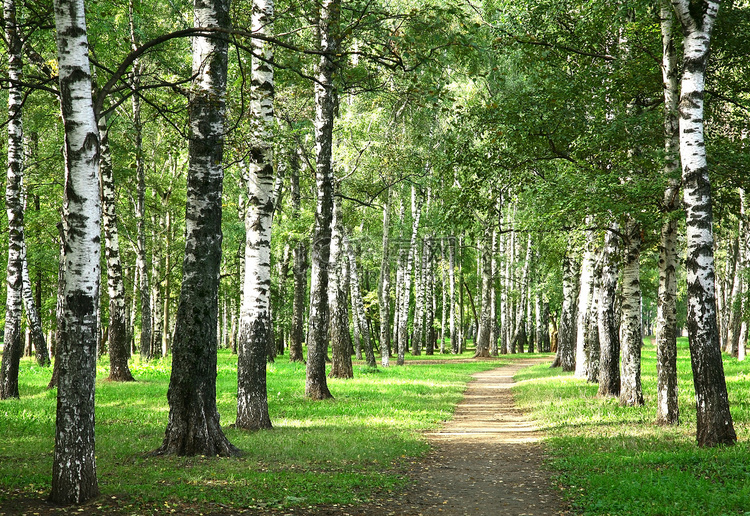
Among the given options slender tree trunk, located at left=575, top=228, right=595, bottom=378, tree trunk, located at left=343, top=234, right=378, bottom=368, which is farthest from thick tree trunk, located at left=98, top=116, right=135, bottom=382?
slender tree trunk, located at left=575, top=228, right=595, bottom=378

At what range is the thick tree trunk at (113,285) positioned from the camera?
61.3 ft

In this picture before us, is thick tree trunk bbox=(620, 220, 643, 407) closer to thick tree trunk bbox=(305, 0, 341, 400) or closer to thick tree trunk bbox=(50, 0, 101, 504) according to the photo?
thick tree trunk bbox=(305, 0, 341, 400)

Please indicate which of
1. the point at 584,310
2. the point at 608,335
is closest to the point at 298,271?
the point at 584,310

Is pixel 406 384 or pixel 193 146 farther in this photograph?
pixel 406 384

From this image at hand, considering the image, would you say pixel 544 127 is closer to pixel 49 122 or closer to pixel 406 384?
pixel 406 384

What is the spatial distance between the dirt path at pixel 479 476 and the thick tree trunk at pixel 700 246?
282 cm

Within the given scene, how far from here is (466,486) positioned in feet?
27.7

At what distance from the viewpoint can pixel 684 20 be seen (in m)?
9.85

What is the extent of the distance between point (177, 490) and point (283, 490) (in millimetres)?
1224

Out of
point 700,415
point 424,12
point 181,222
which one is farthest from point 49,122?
point 700,415

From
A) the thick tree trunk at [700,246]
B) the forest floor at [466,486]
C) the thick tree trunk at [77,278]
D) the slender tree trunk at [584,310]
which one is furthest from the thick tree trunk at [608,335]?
the thick tree trunk at [77,278]

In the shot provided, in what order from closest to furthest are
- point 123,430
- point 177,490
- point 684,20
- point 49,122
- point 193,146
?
point 177,490 → point 193,146 → point 684,20 → point 123,430 → point 49,122

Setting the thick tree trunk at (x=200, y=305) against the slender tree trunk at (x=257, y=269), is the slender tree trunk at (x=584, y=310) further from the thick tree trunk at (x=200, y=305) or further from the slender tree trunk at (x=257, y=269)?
the thick tree trunk at (x=200, y=305)

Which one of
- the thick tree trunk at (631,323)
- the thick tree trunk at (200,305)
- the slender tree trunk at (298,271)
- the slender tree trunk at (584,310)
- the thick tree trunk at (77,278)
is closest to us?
the thick tree trunk at (77,278)
